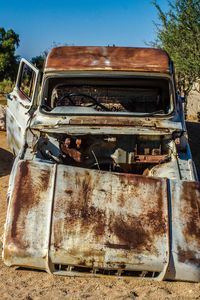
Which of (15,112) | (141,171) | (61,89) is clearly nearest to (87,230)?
(141,171)

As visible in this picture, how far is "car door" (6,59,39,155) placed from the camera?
671 cm

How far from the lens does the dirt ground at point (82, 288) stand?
4219 mm

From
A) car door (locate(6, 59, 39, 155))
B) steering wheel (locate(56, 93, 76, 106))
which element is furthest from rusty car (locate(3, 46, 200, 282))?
car door (locate(6, 59, 39, 155))

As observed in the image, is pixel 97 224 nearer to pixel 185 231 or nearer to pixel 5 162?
pixel 185 231

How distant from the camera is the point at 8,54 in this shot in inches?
1207

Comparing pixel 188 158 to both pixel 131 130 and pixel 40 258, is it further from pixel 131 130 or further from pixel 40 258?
pixel 40 258

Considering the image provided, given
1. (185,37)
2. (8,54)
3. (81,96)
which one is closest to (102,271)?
(81,96)

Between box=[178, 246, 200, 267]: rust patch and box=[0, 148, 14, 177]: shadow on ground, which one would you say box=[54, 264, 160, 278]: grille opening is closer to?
box=[178, 246, 200, 267]: rust patch

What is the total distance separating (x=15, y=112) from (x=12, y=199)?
3202 mm

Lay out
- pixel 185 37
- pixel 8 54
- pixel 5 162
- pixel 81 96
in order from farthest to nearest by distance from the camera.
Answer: pixel 8 54 < pixel 185 37 < pixel 5 162 < pixel 81 96

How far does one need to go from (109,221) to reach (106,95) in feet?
9.58

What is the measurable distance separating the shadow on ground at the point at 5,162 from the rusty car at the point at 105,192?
2473 millimetres

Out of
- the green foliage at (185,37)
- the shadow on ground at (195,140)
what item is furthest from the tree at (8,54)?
the shadow on ground at (195,140)

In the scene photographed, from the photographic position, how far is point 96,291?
4.29 metres
